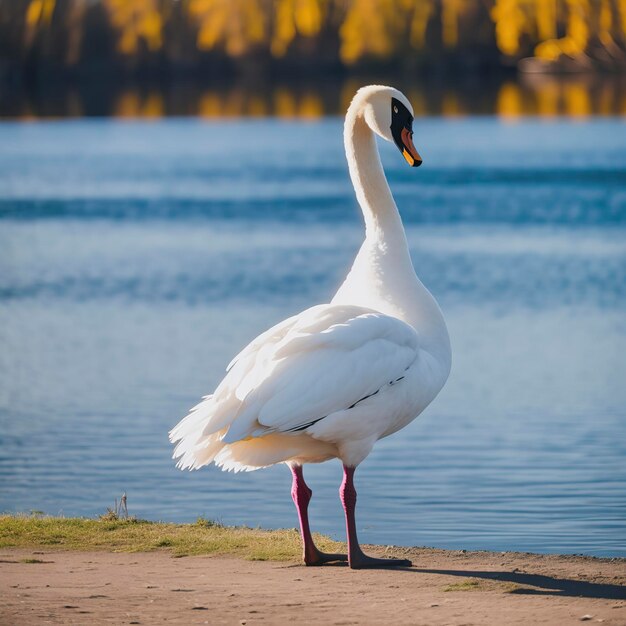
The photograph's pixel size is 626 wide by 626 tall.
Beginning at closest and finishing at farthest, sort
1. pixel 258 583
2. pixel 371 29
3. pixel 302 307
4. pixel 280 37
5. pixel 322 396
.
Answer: pixel 258 583
pixel 322 396
pixel 302 307
pixel 371 29
pixel 280 37

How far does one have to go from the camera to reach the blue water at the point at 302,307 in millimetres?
10922

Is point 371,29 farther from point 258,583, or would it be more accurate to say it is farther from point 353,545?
point 258,583

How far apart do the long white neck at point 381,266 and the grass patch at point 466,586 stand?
135 cm

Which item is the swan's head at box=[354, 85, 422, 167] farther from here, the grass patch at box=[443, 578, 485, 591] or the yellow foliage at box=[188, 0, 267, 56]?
the yellow foliage at box=[188, 0, 267, 56]

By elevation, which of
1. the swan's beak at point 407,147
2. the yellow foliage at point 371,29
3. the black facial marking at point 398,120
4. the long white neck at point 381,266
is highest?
the yellow foliage at point 371,29

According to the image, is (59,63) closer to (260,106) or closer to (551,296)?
(260,106)

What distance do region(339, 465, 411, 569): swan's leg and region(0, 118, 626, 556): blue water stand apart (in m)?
1.91

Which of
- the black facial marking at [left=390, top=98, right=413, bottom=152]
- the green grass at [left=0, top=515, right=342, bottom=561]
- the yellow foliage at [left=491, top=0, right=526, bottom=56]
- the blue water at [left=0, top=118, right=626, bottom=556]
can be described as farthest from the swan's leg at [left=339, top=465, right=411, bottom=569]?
the yellow foliage at [left=491, top=0, right=526, bottom=56]

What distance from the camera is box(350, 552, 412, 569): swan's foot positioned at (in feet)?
24.3

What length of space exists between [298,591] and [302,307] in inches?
568

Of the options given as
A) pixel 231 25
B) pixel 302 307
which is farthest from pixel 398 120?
pixel 231 25

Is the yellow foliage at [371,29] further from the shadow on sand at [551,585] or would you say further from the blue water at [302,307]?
the shadow on sand at [551,585]

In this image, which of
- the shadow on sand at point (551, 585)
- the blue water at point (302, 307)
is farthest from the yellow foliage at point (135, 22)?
the shadow on sand at point (551, 585)

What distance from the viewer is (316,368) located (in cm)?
723
